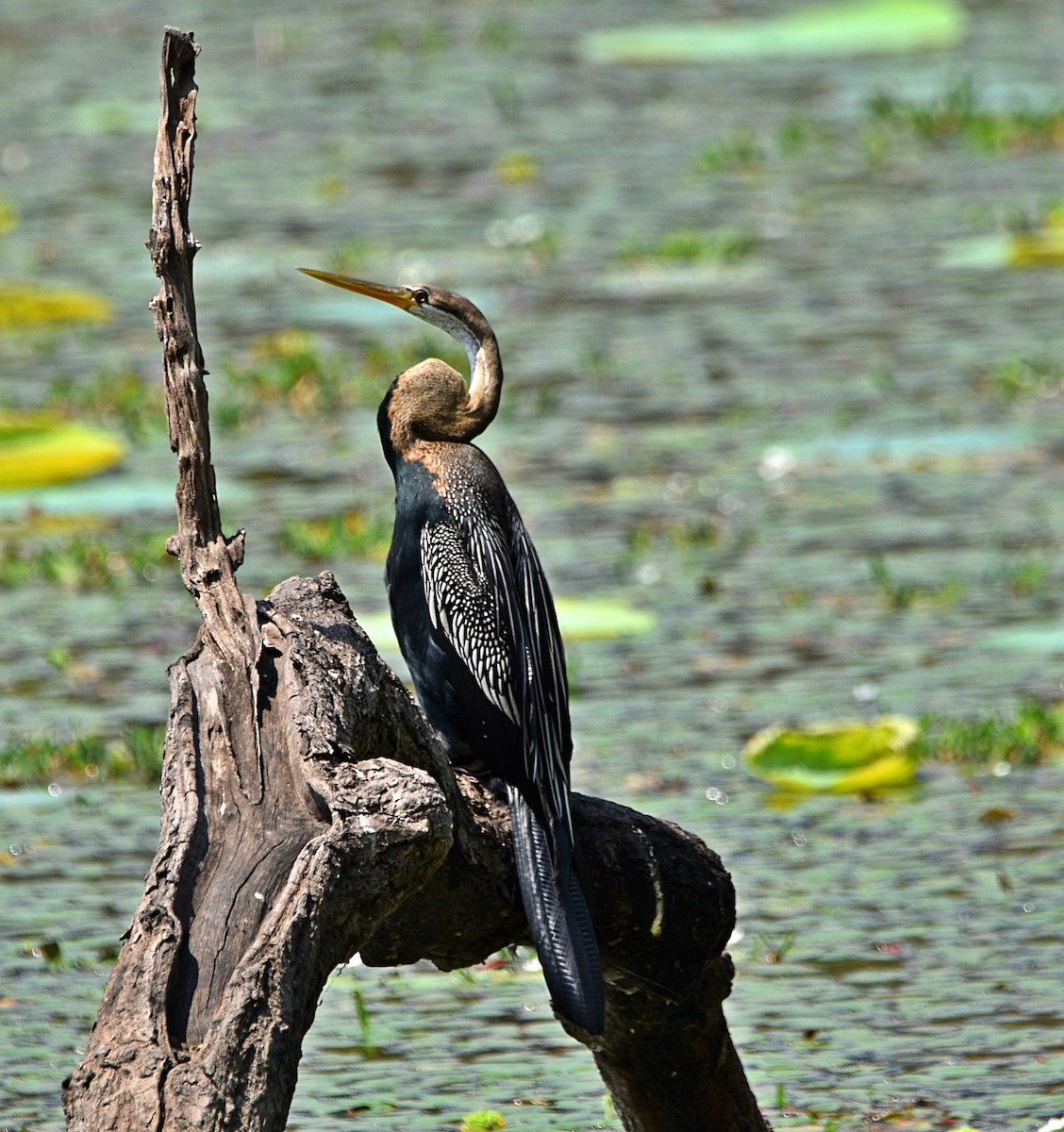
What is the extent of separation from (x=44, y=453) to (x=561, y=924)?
3.78 m

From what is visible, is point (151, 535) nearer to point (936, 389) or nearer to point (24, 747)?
point (24, 747)

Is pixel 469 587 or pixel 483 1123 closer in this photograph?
pixel 469 587

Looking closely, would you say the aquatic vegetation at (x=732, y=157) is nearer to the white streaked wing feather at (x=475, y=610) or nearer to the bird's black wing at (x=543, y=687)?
the bird's black wing at (x=543, y=687)

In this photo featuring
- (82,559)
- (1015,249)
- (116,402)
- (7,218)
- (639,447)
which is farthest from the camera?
(7,218)

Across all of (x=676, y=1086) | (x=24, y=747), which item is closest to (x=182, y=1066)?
(x=676, y=1086)

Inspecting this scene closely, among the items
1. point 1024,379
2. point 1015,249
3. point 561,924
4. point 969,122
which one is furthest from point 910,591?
point 969,122

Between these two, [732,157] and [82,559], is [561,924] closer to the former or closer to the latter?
[82,559]

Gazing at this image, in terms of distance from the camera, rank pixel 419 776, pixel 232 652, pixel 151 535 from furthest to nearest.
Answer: pixel 151 535, pixel 232 652, pixel 419 776

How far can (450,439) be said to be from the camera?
3.30 meters

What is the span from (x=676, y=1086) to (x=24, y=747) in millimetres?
2040

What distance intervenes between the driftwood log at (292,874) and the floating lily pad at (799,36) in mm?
8490

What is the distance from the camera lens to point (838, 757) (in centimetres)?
469

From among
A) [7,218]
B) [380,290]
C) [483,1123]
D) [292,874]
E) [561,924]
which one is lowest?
[7,218]

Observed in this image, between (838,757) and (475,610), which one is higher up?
(475,610)
